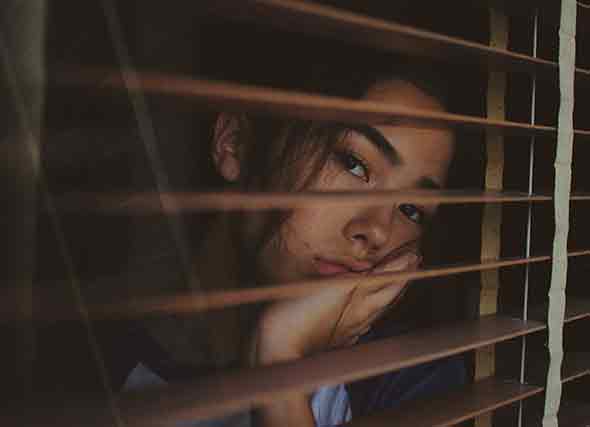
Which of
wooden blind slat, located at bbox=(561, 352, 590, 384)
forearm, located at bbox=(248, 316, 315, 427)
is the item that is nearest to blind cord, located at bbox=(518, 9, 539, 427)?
wooden blind slat, located at bbox=(561, 352, 590, 384)

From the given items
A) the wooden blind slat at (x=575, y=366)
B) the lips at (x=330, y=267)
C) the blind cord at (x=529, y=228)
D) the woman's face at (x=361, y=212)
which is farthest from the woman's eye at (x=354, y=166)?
the wooden blind slat at (x=575, y=366)

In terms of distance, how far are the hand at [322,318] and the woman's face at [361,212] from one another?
47 mm

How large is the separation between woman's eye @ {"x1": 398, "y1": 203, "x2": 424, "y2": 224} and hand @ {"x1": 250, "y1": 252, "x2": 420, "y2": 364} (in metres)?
0.06

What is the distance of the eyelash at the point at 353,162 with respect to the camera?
1.09 metres

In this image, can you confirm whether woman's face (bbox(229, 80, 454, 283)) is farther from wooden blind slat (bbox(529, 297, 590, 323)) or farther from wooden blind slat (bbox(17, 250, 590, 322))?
wooden blind slat (bbox(529, 297, 590, 323))

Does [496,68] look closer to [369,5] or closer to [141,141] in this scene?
[369,5]

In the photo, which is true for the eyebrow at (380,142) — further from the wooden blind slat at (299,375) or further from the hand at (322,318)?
the wooden blind slat at (299,375)

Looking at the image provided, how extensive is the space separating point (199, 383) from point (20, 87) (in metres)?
0.44

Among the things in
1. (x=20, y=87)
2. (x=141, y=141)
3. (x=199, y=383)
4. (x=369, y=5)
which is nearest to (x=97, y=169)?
(x=141, y=141)

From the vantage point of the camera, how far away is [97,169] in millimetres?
857

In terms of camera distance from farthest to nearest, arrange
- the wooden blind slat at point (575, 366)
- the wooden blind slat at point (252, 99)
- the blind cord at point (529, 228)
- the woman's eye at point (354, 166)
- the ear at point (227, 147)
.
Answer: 1. the wooden blind slat at point (575, 366)
2. the blind cord at point (529, 228)
3. the woman's eye at point (354, 166)
4. the ear at point (227, 147)
5. the wooden blind slat at point (252, 99)

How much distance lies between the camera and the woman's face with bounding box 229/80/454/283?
1068 millimetres

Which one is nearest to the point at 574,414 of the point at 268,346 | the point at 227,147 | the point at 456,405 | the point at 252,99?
the point at 456,405

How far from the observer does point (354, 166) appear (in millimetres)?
1100
